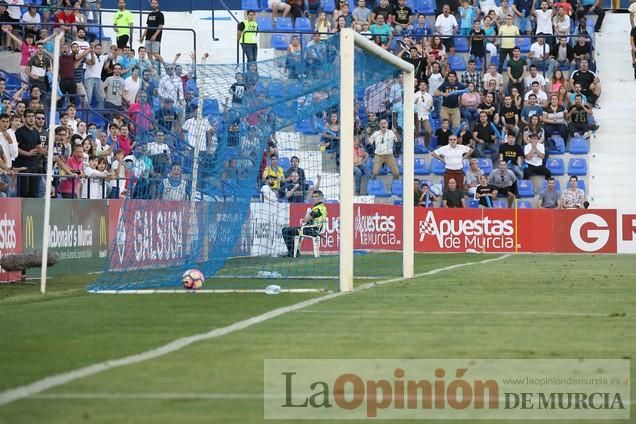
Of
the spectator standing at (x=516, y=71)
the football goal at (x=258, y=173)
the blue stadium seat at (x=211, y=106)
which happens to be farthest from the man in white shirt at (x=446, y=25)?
the blue stadium seat at (x=211, y=106)

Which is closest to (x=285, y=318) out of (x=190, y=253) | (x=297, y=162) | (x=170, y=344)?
(x=170, y=344)

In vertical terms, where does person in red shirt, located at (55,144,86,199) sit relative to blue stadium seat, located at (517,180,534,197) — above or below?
below

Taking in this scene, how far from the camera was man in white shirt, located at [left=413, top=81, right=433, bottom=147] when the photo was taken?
3241 centimetres

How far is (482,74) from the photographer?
113 feet

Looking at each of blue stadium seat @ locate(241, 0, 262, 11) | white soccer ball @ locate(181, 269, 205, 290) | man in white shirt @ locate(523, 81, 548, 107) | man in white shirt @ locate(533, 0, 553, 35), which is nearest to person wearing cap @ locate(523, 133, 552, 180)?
man in white shirt @ locate(523, 81, 548, 107)

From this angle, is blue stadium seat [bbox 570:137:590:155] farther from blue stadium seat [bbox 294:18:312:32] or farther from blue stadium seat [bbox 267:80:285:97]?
blue stadium seat [bbox 267:80:285:97]

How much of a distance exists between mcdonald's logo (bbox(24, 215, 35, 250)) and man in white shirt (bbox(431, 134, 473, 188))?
14.3m

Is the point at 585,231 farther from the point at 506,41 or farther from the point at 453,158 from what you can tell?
the point at 506,41

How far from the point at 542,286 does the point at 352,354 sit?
318 inches

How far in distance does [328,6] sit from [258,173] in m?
17.3

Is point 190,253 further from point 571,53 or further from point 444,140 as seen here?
point 571,53

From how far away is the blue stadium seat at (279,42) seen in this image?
34884 mm

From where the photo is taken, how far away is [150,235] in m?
18.2

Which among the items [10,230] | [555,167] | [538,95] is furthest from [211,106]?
[538,95]
